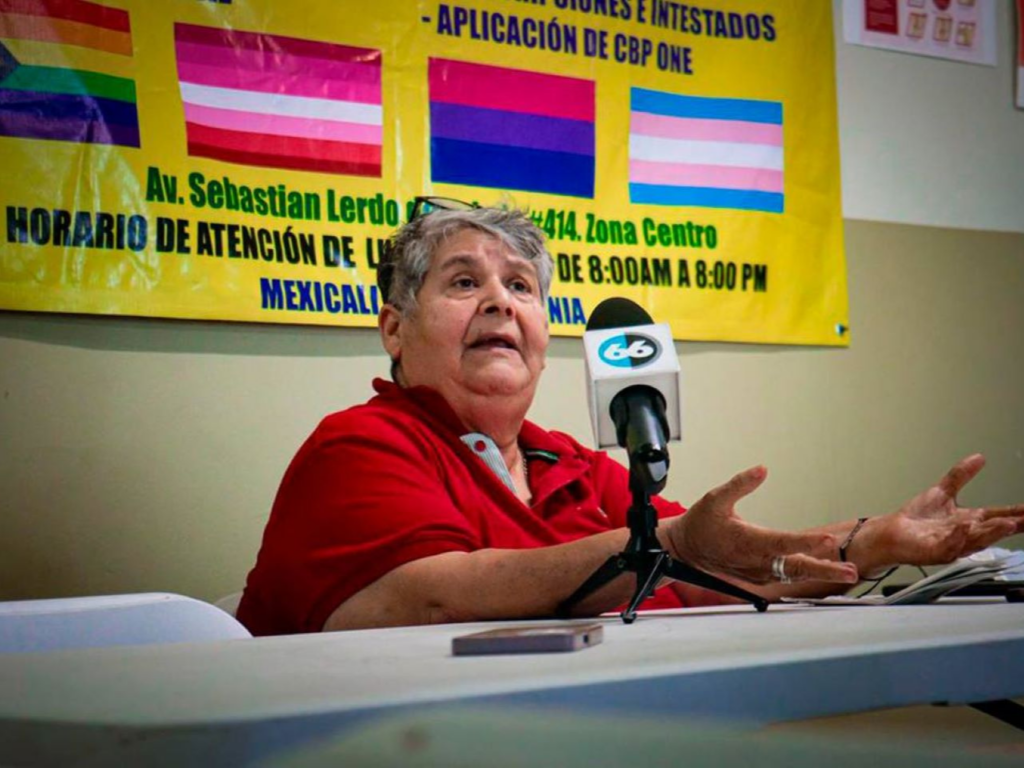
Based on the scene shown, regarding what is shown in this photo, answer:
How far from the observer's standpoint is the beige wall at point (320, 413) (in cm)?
216

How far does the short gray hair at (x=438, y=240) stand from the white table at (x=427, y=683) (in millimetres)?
1122

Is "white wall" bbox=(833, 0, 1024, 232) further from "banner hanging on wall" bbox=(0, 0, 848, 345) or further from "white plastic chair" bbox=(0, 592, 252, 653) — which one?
"white plastic chair" bbox=(0, 592, 252, 653)

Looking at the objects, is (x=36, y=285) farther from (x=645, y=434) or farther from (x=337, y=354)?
(x=645, y=434)

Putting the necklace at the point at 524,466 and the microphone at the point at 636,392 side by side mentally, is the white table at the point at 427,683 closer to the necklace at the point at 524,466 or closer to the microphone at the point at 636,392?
the microphone at the point at 636,392

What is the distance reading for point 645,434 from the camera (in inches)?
48.4

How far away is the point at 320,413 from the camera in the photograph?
2.41m

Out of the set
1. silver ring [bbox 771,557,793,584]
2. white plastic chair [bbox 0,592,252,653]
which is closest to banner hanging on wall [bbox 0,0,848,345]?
white plastic chair [bbox 0,592,252,653]

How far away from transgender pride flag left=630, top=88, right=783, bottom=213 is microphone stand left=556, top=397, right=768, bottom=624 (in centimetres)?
154

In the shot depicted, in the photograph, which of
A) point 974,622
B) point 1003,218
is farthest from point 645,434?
point 1003,218

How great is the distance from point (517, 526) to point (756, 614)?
1.69ft

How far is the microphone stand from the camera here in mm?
1229

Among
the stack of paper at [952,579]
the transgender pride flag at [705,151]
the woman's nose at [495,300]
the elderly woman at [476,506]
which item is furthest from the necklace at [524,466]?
the transgender pride flag at [705,151]

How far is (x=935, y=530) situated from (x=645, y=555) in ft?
1.48

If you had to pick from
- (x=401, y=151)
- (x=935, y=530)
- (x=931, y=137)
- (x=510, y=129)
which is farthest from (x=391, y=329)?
(x=931, y=137)
